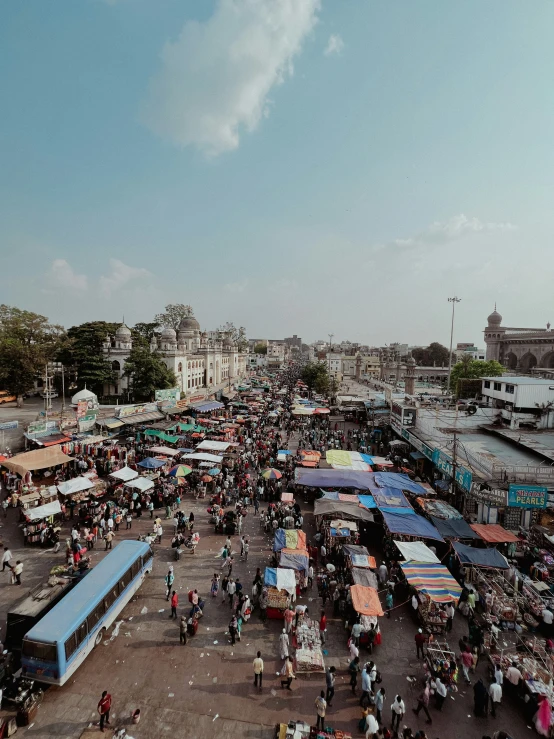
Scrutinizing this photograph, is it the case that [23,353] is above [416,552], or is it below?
above

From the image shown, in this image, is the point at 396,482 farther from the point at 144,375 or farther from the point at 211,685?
the point at 144,375

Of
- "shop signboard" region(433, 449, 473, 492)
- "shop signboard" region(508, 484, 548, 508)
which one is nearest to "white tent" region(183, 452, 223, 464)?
"shop signboard" region(433, 449, 473, 492)

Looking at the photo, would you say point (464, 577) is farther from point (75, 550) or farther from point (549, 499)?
point (75, 550)

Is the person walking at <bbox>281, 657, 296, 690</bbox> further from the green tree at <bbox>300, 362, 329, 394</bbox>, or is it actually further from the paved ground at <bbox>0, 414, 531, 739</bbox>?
the green tree at <bbox>300, 362, 329, 394</bbox>

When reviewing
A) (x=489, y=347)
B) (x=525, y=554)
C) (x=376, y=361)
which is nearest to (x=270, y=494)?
(x=525, y=554)

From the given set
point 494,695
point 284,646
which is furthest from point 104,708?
point 494,695

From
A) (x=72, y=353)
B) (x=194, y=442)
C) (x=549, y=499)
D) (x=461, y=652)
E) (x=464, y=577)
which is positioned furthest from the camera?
(x=72, y=353)
